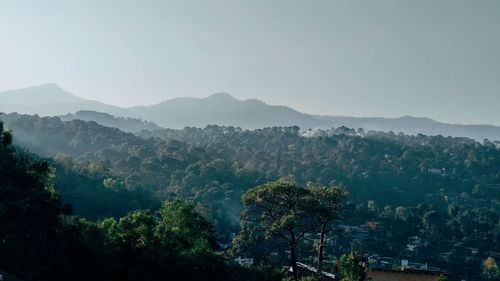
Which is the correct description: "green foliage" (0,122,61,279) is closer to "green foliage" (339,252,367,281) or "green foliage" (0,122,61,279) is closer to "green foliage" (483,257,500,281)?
"green foliage" (339,252,367,281)

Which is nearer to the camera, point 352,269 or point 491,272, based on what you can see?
point 352,269

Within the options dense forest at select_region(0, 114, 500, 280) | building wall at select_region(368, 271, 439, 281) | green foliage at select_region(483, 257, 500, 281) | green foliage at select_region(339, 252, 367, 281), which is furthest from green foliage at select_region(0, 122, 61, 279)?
green foliage at select_region(483, 257, 500, 281)

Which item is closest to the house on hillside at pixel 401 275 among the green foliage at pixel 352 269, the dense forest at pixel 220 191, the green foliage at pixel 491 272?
the green foliage at pixel 352 269

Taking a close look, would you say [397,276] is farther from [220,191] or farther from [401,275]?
[220,191]

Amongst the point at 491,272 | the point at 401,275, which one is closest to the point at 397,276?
the point at 401,275

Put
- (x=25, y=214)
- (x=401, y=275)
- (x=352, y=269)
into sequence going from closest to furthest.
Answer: (x=25, y=214)
(x=352, y=269)
(x=401, y=275)

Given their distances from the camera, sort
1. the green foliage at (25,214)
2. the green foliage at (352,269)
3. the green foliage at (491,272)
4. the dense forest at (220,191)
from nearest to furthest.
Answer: the green foliage at (25,214), the dense forest at (220,191), the green foliage at (352,269), the green foliage at (491,272)

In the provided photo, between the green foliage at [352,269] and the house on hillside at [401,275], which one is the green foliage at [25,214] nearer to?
the green foliage at [352,269]

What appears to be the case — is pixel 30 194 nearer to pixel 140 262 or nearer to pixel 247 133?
pixel 140 262
